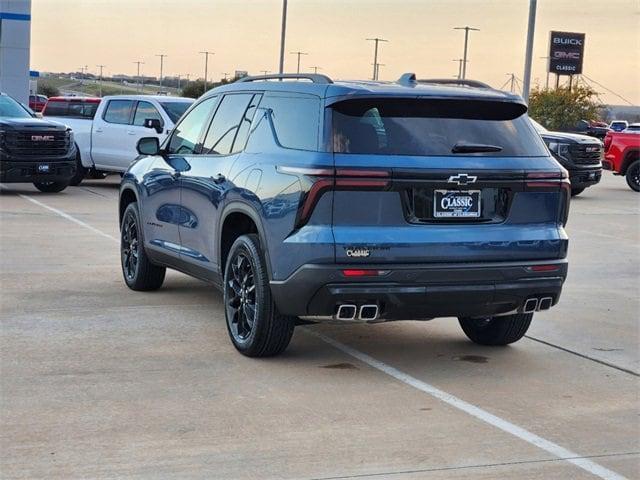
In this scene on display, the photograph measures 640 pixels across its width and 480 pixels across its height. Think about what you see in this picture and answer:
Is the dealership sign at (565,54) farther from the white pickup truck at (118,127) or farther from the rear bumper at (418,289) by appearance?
the rear bumper at (418,289)

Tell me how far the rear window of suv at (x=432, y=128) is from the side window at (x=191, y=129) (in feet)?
6.64

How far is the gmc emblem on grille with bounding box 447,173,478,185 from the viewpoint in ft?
21.9

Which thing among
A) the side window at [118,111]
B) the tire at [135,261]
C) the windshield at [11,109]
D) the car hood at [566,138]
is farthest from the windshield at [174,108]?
the tire at [135,261]

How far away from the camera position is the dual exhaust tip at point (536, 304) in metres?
7.00

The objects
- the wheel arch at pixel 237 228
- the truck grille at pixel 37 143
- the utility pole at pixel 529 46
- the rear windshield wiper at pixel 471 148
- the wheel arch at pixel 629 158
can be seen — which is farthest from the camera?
the utility pole at pixel 529 46

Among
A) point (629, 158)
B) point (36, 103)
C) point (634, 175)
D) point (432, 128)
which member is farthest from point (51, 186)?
point (36, 103)

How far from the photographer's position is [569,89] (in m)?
67.0

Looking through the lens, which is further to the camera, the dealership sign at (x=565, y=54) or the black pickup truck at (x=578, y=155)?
the dealership sign at (x=565, y=54)

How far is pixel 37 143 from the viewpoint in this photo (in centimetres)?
2006

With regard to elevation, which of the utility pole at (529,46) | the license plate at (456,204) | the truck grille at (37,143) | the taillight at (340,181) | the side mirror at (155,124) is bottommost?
the truck grille at (37,143)

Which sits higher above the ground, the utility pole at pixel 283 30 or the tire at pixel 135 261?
the utility pole at pixel 283 30

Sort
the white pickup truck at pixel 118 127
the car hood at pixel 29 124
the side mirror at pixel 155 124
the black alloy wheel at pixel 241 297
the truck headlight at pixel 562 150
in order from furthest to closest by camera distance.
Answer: the truck headlight at pixel 562 150
the white pickup truck at pixel 118 127
the side mirror at pixel 155 124
the car hood at pixel 29 124
the black alloy wheel at pixel 241 297

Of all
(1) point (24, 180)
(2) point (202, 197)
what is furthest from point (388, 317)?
(1) point (24, 180)

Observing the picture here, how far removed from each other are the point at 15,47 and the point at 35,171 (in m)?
30.1
